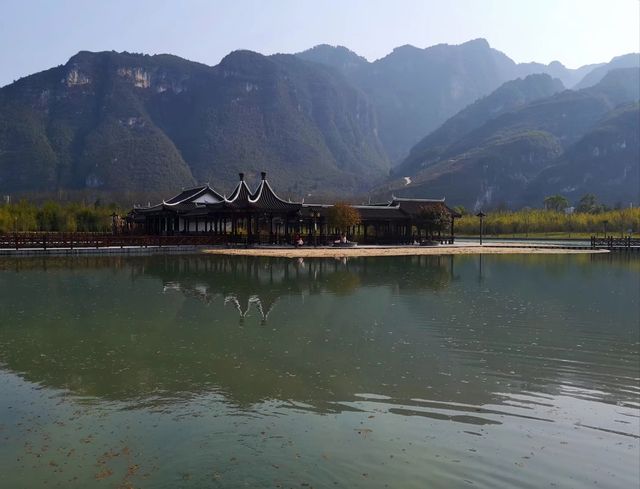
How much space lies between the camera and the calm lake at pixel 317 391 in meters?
6.80

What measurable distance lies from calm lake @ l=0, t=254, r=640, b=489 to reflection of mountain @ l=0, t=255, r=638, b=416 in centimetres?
6

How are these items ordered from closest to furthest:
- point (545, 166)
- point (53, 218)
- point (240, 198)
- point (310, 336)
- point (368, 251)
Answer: point (310, 336) → point (368, 251) → point (240, 198) → point (53, 218) → point (545, 166)

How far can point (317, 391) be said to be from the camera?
9.48m

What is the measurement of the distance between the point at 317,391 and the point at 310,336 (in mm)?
4236

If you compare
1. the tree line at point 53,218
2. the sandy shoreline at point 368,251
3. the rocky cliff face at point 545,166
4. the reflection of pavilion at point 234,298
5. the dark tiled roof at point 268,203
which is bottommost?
the sandy shoreline at point 368,251

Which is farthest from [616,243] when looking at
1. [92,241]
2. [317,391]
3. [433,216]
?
[317,391]

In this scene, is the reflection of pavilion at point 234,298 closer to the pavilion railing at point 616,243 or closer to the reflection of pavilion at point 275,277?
the reflection of pavilion at point 275,277

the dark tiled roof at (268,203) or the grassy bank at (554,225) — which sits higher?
the dark tiled roof at (268,203)

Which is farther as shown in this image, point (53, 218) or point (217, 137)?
point (217, 137)

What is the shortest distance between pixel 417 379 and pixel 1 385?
694 cm

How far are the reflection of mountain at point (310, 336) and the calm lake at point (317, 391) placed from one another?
0.06 meters

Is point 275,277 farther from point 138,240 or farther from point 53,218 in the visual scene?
point 53,218

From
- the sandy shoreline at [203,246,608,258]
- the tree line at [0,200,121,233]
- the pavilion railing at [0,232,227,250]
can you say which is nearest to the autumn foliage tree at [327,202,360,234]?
the sandy shoreline at [203,246,608,258]

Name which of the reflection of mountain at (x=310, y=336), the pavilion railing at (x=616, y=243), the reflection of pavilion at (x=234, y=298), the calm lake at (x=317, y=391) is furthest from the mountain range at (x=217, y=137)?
the calm lake at (x=317, y=391)
